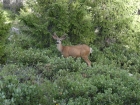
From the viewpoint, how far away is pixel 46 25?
11.2 meters

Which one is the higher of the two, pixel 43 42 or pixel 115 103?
pixel 115 103

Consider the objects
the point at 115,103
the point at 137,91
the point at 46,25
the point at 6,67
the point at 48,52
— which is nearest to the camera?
the point at 115,103

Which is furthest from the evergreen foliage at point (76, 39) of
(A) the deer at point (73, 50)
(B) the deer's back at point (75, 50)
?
(B) the deer's back at point (75, 50)

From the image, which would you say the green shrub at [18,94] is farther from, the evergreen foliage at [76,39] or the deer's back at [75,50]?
the deer's back at [75,50]

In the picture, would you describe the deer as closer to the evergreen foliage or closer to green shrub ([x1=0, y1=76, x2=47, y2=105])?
the evergreen foliage

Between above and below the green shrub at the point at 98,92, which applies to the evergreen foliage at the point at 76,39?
below

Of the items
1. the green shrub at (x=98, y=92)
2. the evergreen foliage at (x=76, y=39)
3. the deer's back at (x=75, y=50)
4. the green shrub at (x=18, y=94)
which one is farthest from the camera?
the deer's back at (x=75, y=50)

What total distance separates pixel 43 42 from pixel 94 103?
6.34m

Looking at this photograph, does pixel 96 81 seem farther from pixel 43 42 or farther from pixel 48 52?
pixel 43 42

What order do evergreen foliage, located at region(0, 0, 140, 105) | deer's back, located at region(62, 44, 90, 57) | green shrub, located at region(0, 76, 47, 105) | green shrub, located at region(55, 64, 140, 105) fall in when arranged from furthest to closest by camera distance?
deer's back, located at region(62, 44, 90, 57), evergreen foliage, located at region(0, 0, 140, 105), green shrub, located at region(55, 64, 140, 105), green shrub, located at region(0, 76, 47, 105)

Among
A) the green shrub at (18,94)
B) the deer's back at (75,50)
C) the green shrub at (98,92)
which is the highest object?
the green shrub at (18,94)

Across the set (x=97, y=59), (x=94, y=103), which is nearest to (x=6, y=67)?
(x=94, y=103)

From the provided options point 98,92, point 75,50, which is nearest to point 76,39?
point 75,50

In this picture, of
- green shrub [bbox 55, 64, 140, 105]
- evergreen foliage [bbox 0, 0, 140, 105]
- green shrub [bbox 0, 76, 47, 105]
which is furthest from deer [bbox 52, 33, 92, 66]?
green shrub [bbox 0, 76, 47, 105]
